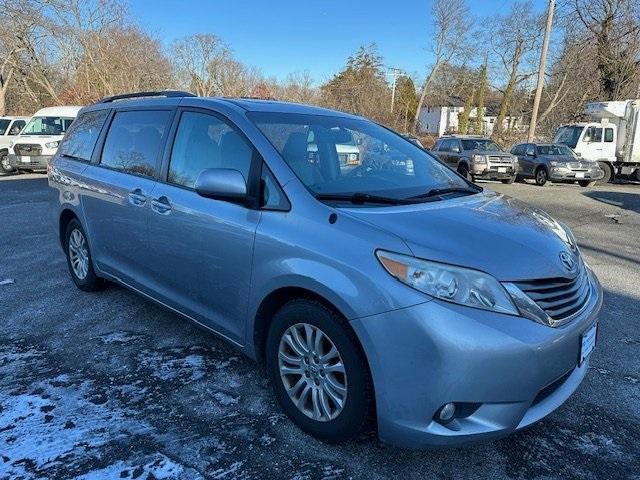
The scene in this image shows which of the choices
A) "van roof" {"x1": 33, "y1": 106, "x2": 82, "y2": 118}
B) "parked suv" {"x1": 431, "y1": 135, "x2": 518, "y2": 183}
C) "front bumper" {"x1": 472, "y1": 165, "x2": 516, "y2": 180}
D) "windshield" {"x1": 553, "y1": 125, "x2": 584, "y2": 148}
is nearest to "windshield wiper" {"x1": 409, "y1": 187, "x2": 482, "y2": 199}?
"parked suv" {"x1": 431, "y1": 135, "x2": 518, "y2": 183}

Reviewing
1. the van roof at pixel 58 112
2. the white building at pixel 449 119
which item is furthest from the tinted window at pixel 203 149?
the white building at pixel 449 119

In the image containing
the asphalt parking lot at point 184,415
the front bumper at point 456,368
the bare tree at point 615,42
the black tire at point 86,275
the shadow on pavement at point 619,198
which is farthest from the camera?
the bare tree at point 615,42

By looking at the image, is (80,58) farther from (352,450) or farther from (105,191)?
(352,450)

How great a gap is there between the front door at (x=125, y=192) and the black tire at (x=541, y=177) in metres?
16.3

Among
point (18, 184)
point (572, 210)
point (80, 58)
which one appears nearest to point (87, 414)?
point (572, 210)

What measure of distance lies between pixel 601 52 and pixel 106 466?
36.0 metres

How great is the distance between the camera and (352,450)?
2.56 m

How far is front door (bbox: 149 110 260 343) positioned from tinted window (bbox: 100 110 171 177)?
0.25m

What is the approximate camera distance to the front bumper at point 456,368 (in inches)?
82.1

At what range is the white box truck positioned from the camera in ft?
63.4

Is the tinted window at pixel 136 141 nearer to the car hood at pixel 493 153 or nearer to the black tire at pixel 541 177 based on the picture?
the car hood at pixel 493 153

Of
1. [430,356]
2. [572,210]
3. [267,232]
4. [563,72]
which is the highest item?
[563,72]

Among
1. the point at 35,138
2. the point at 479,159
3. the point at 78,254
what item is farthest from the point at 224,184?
the point at 35,138

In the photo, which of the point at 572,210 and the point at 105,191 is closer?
the point at 105,191
